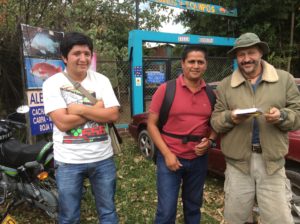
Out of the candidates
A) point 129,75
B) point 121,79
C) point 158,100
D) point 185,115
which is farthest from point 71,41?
point 121,79

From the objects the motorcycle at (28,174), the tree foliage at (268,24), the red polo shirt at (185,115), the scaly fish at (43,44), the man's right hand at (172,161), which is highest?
the tree foliage at (268,24)

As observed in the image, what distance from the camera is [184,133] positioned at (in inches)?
107

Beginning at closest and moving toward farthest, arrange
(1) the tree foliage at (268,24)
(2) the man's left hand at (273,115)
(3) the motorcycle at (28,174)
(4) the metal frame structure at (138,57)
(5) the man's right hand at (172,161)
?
1. (2) the man's left hand at (273,115)
2. (5) the man's right hand at (172,161)
3. (3) the motorcycle at (28,174)
4. (4) the metal frame structure at (138,57)
5. (1) the tree foliage at (268,24)

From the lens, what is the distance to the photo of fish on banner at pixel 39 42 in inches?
180

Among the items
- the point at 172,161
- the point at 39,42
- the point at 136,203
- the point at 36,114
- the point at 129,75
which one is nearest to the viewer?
the point at 172,161

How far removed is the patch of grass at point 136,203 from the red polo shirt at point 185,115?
1.48m

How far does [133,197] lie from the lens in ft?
14.7

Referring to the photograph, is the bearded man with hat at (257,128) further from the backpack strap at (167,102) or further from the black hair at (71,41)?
the black hair at (71,41)

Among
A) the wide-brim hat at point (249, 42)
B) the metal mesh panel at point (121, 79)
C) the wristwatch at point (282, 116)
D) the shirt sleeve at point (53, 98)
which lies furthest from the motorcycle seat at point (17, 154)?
the metal mesh panel at point (121, 79)

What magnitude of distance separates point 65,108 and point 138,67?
17.7 ft

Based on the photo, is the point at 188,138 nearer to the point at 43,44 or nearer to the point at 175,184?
the point at 175,184

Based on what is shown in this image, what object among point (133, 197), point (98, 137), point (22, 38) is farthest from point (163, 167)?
point (22, 38)

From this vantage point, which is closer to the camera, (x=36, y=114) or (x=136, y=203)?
(x=136, y=203)

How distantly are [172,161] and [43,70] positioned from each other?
2.97 metres
